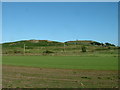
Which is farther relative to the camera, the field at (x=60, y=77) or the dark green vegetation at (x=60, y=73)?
the dark green vegetation at (x=60, y=73)

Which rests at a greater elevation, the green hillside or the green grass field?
the green hillside

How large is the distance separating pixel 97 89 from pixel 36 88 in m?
2.48

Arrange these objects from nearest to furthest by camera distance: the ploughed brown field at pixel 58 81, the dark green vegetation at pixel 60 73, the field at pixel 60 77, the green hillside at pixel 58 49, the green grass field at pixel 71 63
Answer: the ploughed brown field at pixel 58 81
the field at pixel 60 77
the dark green vegetation at pixel 60 73
the green grass field at pixel 71 63
the green hillside at pixel 58 49

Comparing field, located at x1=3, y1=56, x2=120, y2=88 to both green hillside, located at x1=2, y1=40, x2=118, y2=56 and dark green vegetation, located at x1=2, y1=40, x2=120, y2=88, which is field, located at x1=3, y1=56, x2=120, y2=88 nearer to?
dark green vegetation, located at x1=2, y1=40, x2=120, y2=88

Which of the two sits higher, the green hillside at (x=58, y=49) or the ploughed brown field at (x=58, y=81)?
the green hillside at (x=58, y=49)

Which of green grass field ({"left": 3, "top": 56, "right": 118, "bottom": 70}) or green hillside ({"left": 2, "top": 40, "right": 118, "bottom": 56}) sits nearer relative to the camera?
green grass field ({"left": 3, "top": 56, "right": 118, "bottom": 70})

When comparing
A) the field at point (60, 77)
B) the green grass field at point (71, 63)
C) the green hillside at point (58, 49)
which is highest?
the green hillside at point (58, 49)

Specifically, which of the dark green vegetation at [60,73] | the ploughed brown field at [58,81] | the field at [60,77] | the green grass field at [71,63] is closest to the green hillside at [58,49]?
the green grass field at [71,63]

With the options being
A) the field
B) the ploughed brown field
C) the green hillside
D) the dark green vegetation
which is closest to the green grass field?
the dark green vegetation

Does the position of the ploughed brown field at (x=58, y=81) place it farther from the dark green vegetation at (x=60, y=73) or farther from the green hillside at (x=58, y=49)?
the green hillside at (x=58, y=49)

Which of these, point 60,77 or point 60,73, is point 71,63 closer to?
point 60,73

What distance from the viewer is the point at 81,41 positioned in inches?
5866

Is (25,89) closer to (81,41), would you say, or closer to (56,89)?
(56,89)


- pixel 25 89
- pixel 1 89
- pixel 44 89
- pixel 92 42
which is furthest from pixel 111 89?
pixel 92 42
